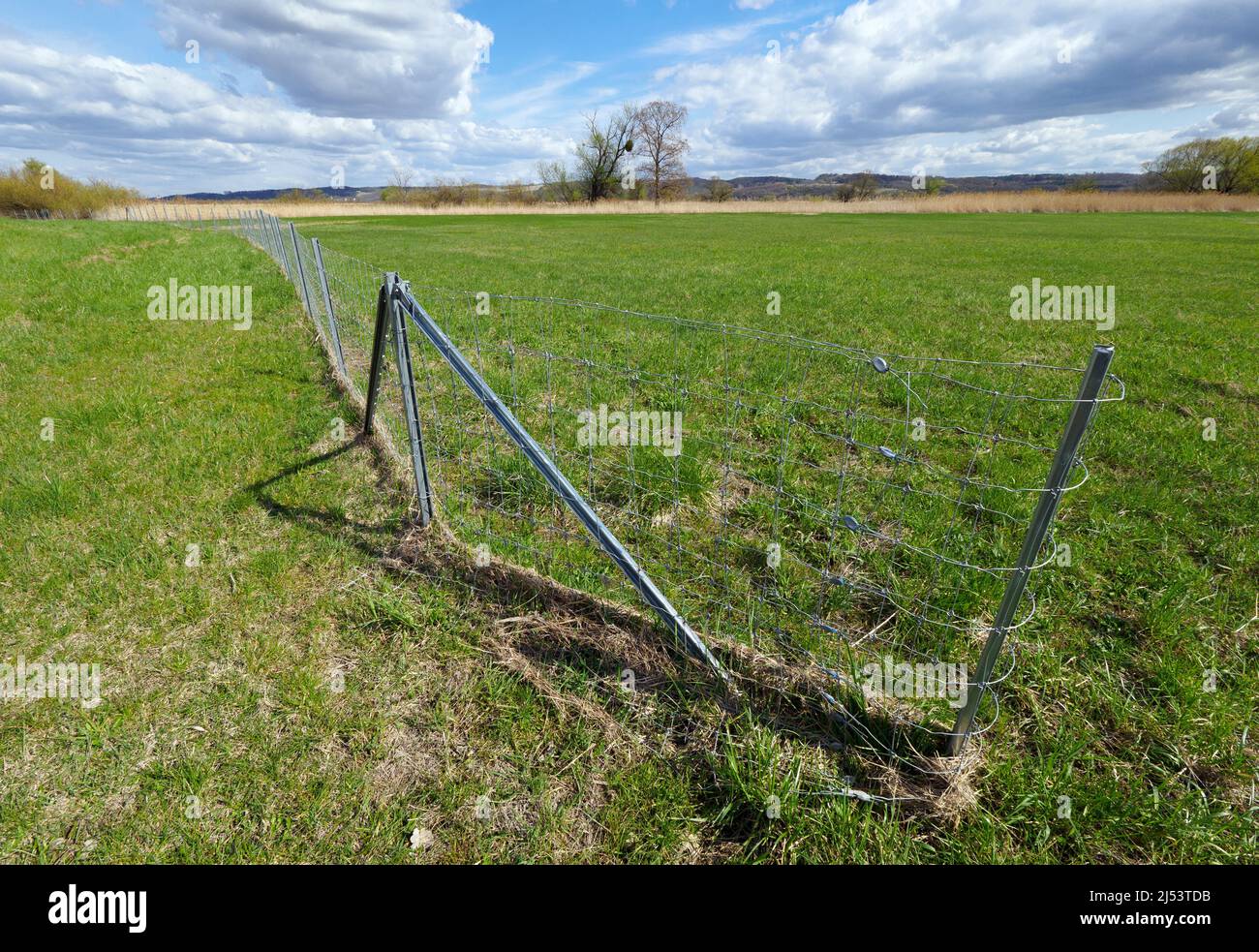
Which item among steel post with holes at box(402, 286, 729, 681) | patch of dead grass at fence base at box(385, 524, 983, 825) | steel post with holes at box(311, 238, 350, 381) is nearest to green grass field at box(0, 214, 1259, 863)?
patch of dead grass at fence base at box(385, 524, 983, 825)

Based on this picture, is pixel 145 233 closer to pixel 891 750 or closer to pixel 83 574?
pixel 83 574

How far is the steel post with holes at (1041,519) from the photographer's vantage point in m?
1.87

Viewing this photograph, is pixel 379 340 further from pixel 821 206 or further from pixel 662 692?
pixel 821 206

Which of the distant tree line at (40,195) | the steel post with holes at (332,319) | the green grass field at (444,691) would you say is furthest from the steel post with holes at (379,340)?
the distant tree line at (40,195)

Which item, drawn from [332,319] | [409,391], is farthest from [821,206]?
[409,391]

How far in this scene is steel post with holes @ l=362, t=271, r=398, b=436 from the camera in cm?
404

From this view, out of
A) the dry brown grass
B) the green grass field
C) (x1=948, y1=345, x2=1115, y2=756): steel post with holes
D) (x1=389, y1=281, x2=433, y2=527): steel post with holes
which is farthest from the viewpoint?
the dry brown grass

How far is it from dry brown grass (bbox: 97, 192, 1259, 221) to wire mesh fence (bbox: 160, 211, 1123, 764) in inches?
1960

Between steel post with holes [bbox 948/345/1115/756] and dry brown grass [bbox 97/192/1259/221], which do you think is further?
dry brown grass [bbox 97/192/1259/221]

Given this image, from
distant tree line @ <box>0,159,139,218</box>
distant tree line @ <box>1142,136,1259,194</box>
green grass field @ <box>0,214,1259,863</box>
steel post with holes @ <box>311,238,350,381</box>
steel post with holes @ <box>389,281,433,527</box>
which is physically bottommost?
green grass field @ <box>0,214,1259,863</box>

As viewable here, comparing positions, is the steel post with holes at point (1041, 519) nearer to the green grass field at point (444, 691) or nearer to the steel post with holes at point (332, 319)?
the green grass field at point (444, 691)

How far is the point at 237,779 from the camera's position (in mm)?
2596

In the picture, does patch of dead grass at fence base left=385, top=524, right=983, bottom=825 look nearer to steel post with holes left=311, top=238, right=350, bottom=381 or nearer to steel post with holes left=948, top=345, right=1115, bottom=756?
steel post with holes left=948, top=345, right=1115, bottom=756
